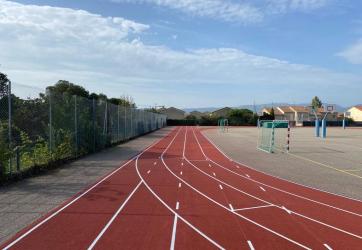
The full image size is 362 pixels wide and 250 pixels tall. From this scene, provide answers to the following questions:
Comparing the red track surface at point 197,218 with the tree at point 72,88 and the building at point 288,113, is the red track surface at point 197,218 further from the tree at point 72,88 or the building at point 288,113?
the building at point 288,113

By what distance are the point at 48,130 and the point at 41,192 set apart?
6198 millimetres

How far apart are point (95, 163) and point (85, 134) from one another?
4.41m

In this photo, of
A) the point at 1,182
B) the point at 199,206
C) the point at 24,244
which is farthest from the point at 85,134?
the point at 24,244

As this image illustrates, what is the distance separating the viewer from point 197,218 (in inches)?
377

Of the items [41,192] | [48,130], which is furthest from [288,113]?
[41,192]

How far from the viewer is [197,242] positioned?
7781 mm

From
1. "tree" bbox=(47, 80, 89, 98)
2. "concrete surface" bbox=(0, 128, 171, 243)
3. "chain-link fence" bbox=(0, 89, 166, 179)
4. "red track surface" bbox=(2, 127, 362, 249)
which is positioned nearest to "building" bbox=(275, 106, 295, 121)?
"tree" bbox=(47, 80, 89, 98)

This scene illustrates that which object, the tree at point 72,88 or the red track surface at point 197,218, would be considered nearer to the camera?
the red track surface at point 197,218

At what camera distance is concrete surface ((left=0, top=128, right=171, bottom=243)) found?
29.9 ft

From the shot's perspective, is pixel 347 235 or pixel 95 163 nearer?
pixel 347 235

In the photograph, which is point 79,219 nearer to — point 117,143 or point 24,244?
point 24,244

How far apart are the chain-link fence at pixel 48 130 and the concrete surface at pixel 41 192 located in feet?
2.64

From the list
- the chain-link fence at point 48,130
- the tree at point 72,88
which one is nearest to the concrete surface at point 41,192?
the chain-link fence at point 48,130

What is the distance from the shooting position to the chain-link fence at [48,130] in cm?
1406
